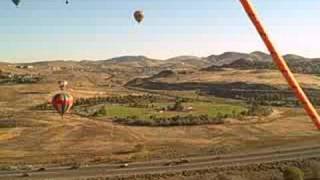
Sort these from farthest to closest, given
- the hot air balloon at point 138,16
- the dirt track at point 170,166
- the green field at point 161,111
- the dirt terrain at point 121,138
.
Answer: the green field at point 161,111 → the hot air balloon at point 138,16 → the dirt terrain at point 121,138 → the dirt track at point 170,166

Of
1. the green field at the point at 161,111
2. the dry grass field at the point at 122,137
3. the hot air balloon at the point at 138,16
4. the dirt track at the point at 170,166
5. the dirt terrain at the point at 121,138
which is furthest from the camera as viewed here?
the green field at the point at 161,111

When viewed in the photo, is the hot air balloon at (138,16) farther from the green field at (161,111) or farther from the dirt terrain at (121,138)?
the green field at (161,111)

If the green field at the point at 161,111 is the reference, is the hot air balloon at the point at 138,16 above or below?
above

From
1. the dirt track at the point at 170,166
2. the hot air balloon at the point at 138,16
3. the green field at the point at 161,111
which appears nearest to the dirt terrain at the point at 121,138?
the dirt track at the point at 170,166

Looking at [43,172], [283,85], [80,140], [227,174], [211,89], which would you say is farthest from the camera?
[211,89]

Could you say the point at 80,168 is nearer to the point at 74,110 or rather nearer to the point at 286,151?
the point at 286,151

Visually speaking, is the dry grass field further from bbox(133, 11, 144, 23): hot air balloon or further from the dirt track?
bbox(133, 11, 144, 23): hot air balloon

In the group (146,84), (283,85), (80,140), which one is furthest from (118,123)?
(146,84)

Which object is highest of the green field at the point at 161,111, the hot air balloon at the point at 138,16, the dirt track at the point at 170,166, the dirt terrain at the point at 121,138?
the hot air balloon at the point at 138,16
